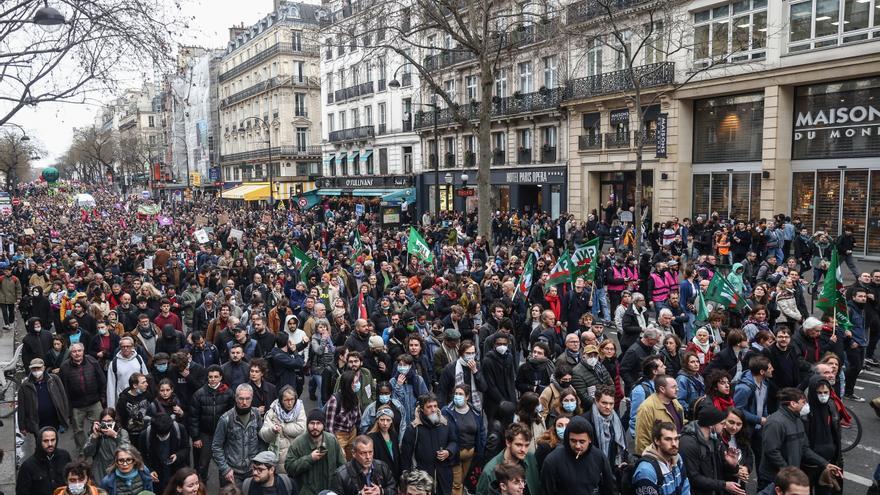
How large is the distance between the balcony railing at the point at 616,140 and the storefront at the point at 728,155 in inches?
107

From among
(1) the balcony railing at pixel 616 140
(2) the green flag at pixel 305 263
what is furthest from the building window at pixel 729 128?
(2) the green flag at pixel 305 263

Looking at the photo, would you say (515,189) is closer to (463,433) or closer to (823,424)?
(463,433)

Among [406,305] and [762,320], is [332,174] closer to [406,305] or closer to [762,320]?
[406,305]

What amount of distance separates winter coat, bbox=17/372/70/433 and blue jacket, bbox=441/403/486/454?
4.63m

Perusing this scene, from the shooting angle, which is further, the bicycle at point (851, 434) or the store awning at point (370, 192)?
the store awning at point (370, 192)

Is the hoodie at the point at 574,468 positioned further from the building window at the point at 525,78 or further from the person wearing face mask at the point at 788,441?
the building window at the point at 525,78

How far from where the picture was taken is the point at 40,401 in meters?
7.79

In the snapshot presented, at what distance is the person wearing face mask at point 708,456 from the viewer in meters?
4.94

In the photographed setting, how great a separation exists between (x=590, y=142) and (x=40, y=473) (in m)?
26.2

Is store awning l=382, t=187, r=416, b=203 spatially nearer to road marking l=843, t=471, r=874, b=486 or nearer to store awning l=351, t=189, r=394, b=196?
store awning l=351, t=189, r=394, b=196

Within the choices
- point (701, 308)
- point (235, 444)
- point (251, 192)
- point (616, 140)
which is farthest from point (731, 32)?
point (251, 192)

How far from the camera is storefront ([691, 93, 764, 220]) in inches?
929

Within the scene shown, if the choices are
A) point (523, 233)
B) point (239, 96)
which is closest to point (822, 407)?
point (523, 233)

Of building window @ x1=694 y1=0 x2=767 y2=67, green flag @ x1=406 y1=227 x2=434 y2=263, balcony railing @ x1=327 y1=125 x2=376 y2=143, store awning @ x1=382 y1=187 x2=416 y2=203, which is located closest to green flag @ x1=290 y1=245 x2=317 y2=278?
green flag @ x1=406 y1=227 x2=434 y2=263
